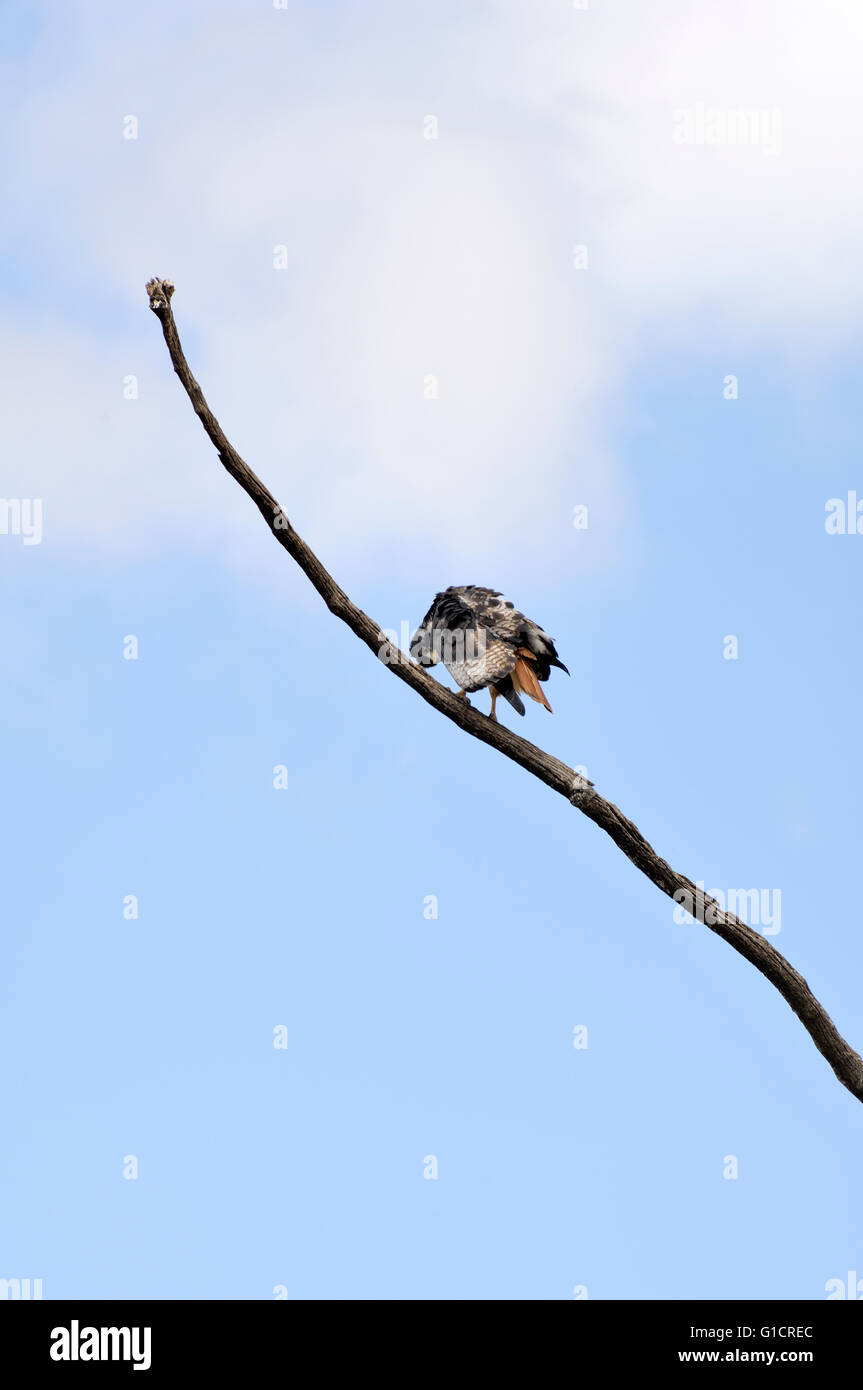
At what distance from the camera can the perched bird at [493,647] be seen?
7.93 metres

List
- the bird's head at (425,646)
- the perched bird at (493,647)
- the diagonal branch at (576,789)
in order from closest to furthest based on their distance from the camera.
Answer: the diagonal branch at (576,789) < the perched bird at (493,647) < the bird's head at (425,646)

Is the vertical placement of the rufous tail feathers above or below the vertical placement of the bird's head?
below

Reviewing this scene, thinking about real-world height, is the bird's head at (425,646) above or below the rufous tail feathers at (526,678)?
above

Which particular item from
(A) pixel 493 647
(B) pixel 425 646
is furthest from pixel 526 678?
(B) pixel 425 646

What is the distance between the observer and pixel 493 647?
26.1 ft

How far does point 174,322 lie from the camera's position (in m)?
7.13

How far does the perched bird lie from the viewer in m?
7.93

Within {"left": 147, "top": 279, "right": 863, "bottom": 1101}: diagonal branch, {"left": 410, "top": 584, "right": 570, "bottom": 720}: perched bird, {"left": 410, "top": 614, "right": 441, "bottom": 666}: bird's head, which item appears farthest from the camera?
{"left": 410, "top": 614, "right": 441, "bottom": 666}: bird's head

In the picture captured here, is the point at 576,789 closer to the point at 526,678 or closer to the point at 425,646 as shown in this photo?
the point at 526,678

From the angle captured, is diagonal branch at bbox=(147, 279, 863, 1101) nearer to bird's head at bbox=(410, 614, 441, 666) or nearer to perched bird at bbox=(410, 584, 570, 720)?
perched bird at bbox=(410, 584, 570, 720)

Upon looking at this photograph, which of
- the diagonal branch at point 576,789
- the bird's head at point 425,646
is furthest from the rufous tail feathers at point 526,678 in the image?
the bird's head at point 425,646

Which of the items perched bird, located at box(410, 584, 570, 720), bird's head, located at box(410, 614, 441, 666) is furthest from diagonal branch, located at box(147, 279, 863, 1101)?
bird's head, located at box(410, 614, 441, 666)

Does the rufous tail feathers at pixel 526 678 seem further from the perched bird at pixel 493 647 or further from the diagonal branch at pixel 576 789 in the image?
the diagonal branch at pixel 576 789
